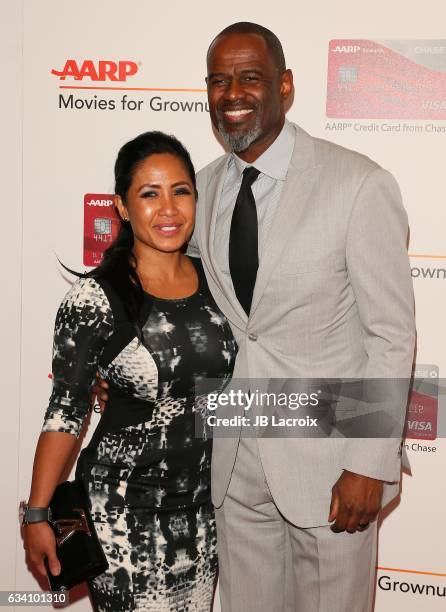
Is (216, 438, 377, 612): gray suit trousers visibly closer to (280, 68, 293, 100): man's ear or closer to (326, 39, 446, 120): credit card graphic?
(280, 68, 293, 100): man's ear

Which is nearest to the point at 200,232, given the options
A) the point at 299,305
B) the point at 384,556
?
the point at 299,305

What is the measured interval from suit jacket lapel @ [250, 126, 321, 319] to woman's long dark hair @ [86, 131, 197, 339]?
0.32 meters

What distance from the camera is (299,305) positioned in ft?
6.58

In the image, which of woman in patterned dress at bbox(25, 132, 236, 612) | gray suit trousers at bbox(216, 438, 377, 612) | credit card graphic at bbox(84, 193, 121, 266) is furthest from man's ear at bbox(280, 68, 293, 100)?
gray suit trousers at bbox(216, 438, 377, 612)

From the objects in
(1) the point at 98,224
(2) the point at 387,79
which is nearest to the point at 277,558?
(1) the point at 98,224

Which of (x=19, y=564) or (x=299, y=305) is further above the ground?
(x=299, y=305)

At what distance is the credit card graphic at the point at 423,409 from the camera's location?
2.69m

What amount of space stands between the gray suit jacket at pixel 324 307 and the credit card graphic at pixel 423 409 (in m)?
0.65

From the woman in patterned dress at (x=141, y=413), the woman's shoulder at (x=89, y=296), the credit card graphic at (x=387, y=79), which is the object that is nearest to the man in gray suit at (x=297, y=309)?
the woman in patterned dress at (x=141, y=413)

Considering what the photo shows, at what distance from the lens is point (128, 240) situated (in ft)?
7.27

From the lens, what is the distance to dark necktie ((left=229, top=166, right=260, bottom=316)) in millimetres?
2059

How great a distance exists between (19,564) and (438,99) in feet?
8.01

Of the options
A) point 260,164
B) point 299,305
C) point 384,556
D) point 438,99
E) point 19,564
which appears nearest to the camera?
point 299,305

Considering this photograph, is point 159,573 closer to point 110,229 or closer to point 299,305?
point 299,305
